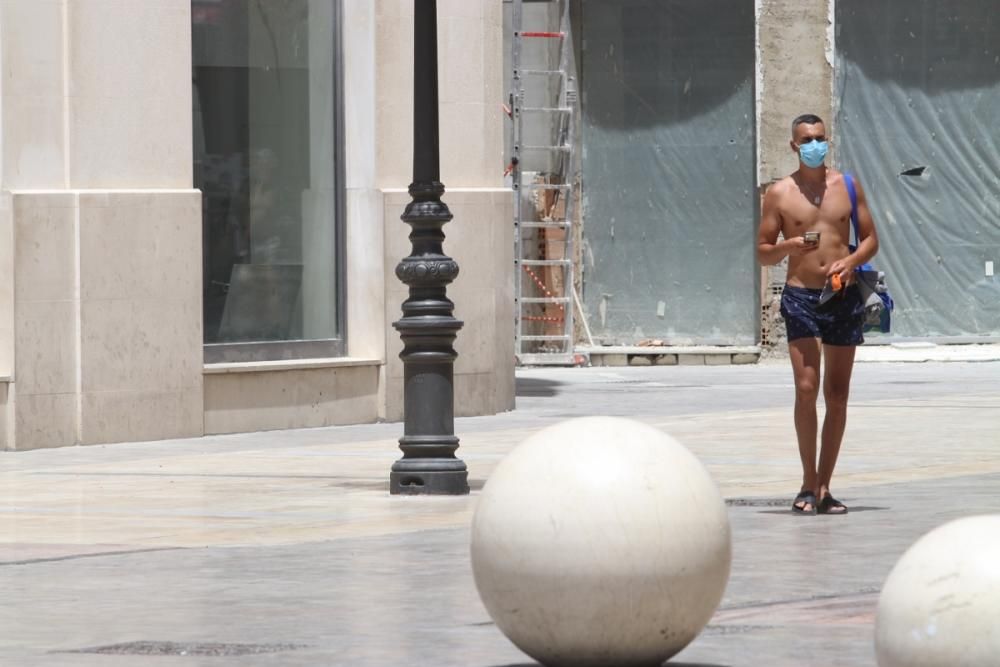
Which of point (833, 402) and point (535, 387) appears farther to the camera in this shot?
point (535, 387)

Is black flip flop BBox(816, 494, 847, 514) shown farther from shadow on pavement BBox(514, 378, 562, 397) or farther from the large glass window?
shadow on pavement BBox(514, 378, 562, 397)

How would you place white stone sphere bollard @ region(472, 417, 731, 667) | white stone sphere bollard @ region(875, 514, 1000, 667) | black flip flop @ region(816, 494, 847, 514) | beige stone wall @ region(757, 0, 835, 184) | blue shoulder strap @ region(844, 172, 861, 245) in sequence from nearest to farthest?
white stone sphere bollard @ region(875, 514, 1000, 667) → white stone sphere bollard @ region(472, 417, 731, 667) → black flip flop @ region(816, 494, 847, 514) → blue shoulder strap @ region(844, 172, 861, 245) → beige stone wall @ region(757, 0, 835, 184)

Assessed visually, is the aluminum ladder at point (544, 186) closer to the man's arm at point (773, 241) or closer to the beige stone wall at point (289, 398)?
the beige stone wall at point (289, 398)

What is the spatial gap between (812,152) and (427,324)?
8.96 feet

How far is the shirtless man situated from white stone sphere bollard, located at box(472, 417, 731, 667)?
5.33 meters

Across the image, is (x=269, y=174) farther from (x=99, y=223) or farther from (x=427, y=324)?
(x=427, y=324)

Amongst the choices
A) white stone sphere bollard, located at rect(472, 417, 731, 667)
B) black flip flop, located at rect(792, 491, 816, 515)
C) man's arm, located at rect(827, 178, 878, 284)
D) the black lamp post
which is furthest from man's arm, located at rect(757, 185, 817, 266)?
white stone sphere bollard, located at rect(472, 417, 731, 667)

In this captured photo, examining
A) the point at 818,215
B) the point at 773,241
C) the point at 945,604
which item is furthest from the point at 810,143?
the point at 945,604

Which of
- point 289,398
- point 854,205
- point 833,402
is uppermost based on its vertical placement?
point 854,205

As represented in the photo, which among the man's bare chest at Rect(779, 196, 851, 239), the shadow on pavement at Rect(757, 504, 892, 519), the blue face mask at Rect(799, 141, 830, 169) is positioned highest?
the blue face mask at Rect(799, 141, 830, 169)

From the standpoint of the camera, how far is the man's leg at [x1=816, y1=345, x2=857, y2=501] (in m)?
12.3

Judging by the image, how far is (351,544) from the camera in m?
11.1

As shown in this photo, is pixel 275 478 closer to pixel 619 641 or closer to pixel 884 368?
pixel 619 641

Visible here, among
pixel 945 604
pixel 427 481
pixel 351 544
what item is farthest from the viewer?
pixel 427 481
